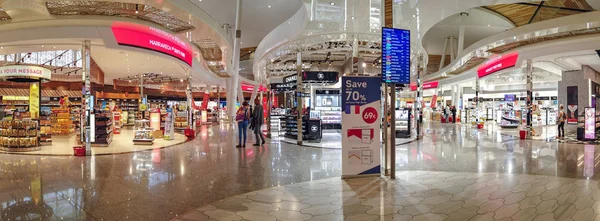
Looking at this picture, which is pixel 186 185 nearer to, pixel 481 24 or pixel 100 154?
pixel 100 154

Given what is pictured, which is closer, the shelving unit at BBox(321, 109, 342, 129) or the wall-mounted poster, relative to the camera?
the shelving unit at BBox(321, 109, 342, 129)

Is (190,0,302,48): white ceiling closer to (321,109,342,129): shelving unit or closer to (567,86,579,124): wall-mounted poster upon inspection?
(321,109,342,129): shelving unit

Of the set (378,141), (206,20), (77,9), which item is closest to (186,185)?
(378,141)

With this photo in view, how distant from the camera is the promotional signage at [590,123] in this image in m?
11.1

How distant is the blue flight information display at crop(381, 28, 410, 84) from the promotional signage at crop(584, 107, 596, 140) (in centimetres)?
1037

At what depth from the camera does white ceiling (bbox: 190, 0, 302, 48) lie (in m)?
15.6

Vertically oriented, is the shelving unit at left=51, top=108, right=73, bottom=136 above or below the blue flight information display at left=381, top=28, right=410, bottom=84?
below

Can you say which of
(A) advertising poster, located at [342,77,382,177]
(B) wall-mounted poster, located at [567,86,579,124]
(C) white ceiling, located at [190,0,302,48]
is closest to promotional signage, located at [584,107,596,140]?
(B) wall-mounted poster, located at [567,86,579,124]

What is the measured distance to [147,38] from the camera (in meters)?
9.07

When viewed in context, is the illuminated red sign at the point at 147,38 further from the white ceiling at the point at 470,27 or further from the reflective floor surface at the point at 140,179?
the white ceiling at the point at 470,27

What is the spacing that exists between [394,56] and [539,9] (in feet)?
39.9

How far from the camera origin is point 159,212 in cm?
349

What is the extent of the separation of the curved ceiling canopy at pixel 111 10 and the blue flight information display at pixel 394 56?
19.1ft

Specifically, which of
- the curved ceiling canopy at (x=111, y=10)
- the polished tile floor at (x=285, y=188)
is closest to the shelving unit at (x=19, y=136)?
the polished tile floor at (x=285, y=188)
